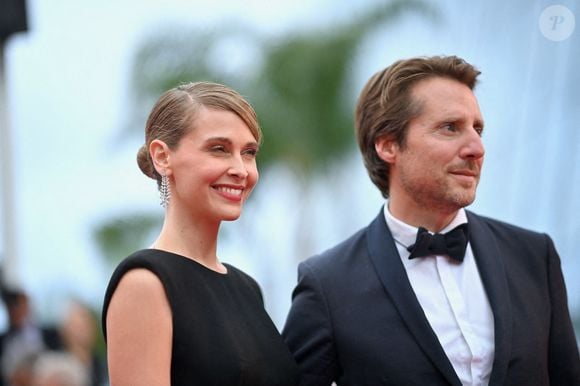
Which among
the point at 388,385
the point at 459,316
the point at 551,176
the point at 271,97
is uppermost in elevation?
the point at 271,97

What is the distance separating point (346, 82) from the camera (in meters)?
15.5

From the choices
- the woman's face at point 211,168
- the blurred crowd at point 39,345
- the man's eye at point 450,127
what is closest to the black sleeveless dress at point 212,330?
the woman's face at point 211,168

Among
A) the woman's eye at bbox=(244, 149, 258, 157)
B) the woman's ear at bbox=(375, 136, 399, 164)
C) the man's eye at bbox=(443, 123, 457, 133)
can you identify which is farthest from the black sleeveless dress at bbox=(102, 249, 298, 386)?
the man's eye at bbox=(443, 123, 457, 133)

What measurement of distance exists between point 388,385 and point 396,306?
26 centimetres

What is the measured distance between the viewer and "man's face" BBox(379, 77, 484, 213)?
3459mm

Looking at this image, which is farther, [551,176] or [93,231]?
[93,231]

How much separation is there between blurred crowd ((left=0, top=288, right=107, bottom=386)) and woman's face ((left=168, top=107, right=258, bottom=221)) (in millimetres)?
3616

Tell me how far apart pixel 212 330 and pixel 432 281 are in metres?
0.90

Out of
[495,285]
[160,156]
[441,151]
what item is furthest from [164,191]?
[495,285]

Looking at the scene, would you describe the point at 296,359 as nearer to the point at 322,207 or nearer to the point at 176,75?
the point at 176,75

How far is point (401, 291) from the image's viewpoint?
3.40m

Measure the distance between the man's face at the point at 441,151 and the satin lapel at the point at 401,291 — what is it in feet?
0.49

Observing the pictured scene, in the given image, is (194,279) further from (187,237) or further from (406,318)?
(406,318)

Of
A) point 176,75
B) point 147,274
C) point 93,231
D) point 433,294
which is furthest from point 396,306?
point 93,231
